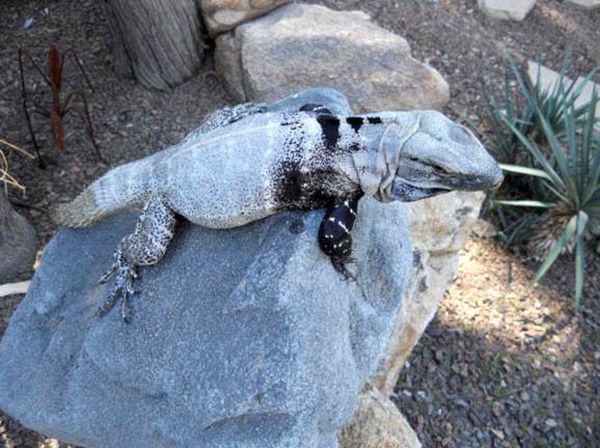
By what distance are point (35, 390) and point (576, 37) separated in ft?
18.9

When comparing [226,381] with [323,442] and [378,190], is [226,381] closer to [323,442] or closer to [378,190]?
[323,442]

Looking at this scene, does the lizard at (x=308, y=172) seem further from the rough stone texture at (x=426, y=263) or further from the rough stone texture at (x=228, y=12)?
the rough stone texture at (x=228, y=12)

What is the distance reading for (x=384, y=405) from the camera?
10.2 feet

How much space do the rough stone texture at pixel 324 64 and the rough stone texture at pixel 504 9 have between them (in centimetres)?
173

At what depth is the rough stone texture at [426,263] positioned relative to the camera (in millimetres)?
3484

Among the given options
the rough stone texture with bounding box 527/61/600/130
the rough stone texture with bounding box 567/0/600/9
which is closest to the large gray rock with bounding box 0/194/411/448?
the rough stone texture with bounding box 527/61/600/130

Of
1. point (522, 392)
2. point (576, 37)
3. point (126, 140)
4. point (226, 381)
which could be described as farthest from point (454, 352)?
point (576, 37)

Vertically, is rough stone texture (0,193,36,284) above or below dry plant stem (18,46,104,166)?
below

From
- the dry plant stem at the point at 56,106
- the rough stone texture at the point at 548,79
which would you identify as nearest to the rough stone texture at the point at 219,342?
the dry plant stem at the point at 56,106

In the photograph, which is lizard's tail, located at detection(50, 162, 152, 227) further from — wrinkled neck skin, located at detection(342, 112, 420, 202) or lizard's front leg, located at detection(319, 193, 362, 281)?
wrinkled neck skin, located at detection(342, 112, 420, 202)

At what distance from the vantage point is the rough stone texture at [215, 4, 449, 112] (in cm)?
459

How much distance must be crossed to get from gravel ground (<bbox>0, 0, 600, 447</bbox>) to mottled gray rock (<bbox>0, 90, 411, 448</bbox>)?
32.7 inches

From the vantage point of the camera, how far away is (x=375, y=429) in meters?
3.01

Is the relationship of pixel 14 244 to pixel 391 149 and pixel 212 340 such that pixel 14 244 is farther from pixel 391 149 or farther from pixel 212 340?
pixel 391 149
